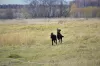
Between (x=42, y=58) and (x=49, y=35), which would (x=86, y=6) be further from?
(x=49, y=35)

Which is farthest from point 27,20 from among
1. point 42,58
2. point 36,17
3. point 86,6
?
point 86,6

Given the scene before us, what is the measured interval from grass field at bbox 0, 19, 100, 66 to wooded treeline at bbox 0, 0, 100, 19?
0.47ft

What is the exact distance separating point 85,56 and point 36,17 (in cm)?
96

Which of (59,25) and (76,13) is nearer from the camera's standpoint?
(76,13)

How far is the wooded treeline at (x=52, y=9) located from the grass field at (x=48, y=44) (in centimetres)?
14

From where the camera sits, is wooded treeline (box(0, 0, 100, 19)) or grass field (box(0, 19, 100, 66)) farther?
wooded treeline (box(0, 0, 100, 19))

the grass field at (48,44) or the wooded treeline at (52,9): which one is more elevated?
the wooded treeline at (52,9)

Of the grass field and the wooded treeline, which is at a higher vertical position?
the wooded treeline

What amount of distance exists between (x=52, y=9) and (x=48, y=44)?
3.93ft

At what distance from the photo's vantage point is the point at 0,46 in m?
4.46

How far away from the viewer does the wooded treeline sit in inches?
146

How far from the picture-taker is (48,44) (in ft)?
16.2

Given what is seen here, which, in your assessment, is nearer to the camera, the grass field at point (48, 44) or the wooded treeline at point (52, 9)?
the grass field at point (48, 44)

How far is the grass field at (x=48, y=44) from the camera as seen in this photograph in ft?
11.6
